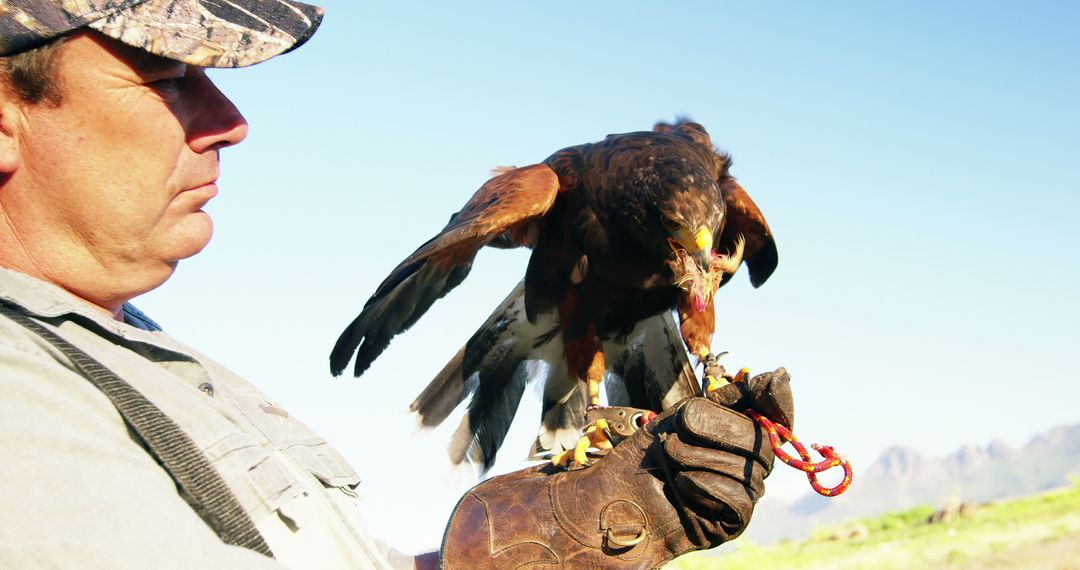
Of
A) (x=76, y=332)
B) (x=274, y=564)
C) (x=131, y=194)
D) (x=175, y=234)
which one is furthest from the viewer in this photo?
(x=175, y=234)

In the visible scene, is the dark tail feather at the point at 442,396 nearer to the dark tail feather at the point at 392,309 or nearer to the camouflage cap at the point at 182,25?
the dark tail feather at the point at 392,309

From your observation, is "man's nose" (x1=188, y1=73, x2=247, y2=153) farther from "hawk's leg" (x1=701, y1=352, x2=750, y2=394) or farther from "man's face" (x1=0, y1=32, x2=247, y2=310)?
"hawk's leg" (x1=701, y1=352, x2=750, y2=394)

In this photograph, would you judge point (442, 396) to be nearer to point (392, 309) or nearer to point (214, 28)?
point (392, 309)

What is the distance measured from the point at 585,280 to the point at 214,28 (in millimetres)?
3621

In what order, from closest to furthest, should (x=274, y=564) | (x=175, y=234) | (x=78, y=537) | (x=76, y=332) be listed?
(x=78, y=537) → (x=274, y=564) → (x=76, y=332) → (x=175, y=234)

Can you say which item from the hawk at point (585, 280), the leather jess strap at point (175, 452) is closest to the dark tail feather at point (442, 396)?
the hawk at point (585, 280)

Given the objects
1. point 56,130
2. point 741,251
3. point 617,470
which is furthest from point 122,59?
point 741,251

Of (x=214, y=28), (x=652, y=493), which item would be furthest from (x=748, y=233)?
(x=214, y=28)

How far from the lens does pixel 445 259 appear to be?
4.65 metres

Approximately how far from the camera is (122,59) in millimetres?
1520

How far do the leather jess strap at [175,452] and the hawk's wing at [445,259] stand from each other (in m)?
3.00

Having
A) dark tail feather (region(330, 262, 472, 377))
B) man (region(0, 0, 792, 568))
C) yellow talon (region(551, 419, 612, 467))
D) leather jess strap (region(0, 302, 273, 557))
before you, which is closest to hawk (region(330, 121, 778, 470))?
dark tail feather (region(330, 262, 472, 377))

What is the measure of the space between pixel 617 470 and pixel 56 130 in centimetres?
177

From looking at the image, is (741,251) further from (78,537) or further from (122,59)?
(78,537)
